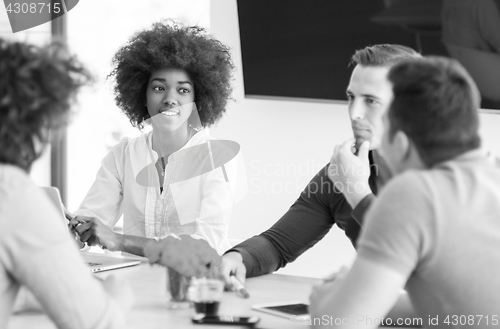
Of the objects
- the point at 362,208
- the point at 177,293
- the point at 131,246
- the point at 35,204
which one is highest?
the point at 35,204

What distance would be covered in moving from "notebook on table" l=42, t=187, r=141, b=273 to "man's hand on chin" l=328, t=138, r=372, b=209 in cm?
69

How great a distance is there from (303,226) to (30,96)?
1116 mm

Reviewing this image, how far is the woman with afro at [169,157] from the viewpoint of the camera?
250cm

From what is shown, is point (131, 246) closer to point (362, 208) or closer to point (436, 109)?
point (362, 208)

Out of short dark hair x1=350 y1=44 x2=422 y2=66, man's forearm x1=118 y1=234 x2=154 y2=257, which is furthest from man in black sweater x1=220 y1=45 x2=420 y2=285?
A: man's forearm x1=118 y1=234 x2=154 y2=257

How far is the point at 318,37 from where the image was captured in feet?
9.85

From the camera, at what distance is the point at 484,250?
985mm

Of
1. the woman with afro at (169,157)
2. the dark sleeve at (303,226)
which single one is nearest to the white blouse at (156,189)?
the woman with afro at (169,157)

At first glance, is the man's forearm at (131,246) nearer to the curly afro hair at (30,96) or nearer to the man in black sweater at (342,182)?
the man in black sweater at (342,182)

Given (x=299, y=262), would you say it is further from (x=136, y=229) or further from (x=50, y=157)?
(x=50, y=157)

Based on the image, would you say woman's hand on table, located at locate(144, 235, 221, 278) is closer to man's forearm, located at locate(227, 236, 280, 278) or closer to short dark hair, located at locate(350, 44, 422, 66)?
man's forearm, located at locate(227, 236, 280, 278)

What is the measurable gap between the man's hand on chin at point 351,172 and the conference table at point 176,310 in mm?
260

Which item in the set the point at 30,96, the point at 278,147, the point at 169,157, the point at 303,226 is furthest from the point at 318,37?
the point at 30,96

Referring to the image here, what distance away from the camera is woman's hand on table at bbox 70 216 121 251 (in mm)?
2086
